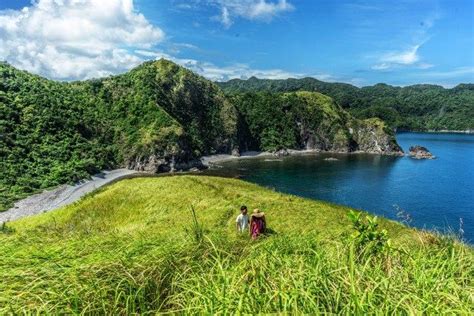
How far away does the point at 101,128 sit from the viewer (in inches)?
6339

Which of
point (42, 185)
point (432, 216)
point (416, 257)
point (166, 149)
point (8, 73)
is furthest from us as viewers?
point (8, 73)

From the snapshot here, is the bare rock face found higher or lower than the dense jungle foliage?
lower

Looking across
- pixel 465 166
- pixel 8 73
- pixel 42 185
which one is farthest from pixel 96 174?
pixel 465 166

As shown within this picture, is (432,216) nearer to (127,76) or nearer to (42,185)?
(42,185)

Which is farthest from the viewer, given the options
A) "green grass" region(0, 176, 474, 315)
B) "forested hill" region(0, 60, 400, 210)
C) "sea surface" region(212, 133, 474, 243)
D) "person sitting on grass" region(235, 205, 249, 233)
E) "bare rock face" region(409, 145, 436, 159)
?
"bare rock face" region(409, 145, 436, 159)

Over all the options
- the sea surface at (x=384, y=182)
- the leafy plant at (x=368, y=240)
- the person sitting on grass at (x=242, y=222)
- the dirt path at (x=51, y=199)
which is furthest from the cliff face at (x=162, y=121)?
the leafy plant at (x=368, y=240)

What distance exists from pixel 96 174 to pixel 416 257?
128 m

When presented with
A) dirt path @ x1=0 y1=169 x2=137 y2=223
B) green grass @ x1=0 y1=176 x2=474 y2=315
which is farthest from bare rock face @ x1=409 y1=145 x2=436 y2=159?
green grass @ x1=0 y1=176 x2=474 y2=315

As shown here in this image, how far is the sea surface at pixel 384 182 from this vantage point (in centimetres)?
9212

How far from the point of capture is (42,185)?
106750 mm

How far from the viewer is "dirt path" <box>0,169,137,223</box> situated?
287 feet

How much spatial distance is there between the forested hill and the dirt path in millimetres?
2872

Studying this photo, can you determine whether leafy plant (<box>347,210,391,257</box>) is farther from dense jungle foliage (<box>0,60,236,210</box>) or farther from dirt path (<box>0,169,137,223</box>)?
dense jungle foliage (<box>0,60,236,210</box>)

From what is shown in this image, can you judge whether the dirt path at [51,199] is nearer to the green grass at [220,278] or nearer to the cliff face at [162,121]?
the cliff face at [162,121]
